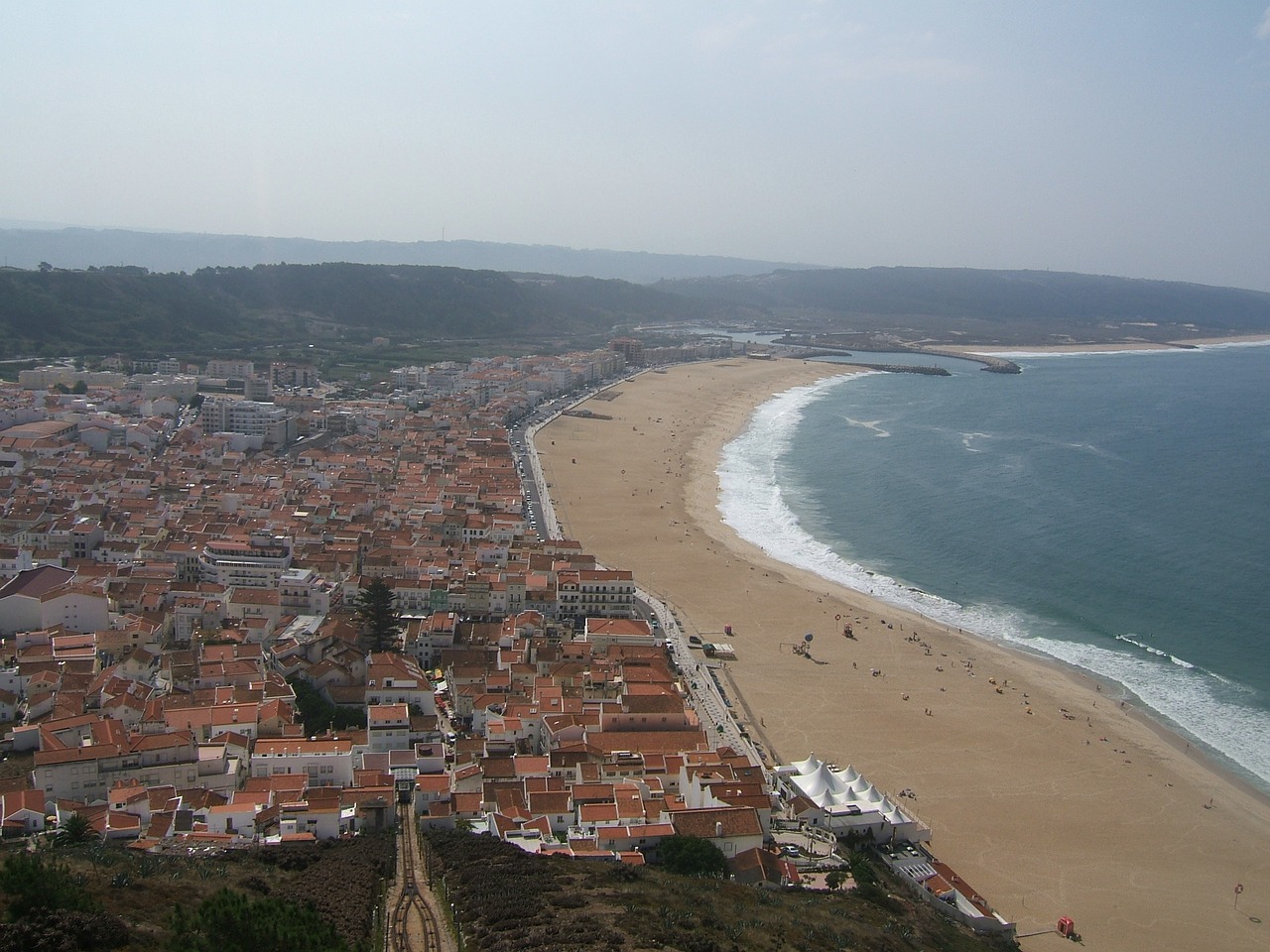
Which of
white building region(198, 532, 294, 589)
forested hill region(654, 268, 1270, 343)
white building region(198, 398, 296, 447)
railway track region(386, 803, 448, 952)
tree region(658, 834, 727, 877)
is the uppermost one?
forested hill region(654, 268, 1270, 343)

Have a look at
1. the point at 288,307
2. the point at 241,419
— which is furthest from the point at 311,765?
the point at 288,307

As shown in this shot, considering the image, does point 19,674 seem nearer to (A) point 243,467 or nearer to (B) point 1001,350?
(A) point 243,467

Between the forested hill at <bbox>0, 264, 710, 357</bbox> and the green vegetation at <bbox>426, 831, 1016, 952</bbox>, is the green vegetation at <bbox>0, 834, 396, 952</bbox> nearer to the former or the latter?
the green vegetation at <bbox>426, 831, 1016, 952</bbox>

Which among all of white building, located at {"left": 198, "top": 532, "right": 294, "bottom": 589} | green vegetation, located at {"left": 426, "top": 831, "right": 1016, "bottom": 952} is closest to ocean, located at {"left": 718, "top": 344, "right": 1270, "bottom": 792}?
green vegetation, located at {"left": 426, "top": 831, "right": 1016, "bottom": 952}

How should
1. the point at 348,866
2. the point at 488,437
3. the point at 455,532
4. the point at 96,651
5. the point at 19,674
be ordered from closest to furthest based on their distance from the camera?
the point at 348,866
the point at 19,674
the point at 96,651
the point at 455,532
the point at 488,437

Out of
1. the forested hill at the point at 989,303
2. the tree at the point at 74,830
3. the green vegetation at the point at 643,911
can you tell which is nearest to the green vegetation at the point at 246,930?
the green vegetation at the point at 643,911

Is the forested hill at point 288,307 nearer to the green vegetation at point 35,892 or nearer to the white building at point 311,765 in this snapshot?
the white building at point 311,765

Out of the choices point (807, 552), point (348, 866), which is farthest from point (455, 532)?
point (348, 866)
